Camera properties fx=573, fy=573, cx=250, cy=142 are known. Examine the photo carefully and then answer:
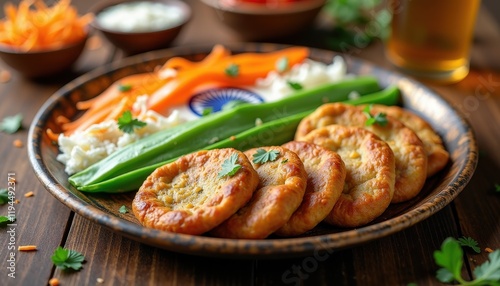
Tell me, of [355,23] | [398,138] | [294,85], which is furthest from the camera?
[355,23]

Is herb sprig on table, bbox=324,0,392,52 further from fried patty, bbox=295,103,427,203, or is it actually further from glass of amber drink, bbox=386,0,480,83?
fried patty, bbox=295,103,427,203

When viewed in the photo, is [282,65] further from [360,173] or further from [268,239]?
[268,239]

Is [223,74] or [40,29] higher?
[40,29]

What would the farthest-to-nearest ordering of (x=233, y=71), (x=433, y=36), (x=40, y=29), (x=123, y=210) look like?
(x=40, y=29), (x=433, y=36), (x=233, y=71), (x=123, y=210)

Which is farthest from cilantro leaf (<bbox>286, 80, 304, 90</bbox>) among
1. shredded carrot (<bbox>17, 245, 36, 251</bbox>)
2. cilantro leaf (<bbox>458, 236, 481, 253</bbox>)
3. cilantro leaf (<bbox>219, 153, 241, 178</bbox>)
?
shredded carrot (<bbox>17, 245, 36, 251</bbox>)

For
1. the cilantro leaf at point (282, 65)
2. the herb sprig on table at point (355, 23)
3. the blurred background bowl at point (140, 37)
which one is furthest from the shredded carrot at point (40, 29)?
the herb sprig on table at point (355, 23)

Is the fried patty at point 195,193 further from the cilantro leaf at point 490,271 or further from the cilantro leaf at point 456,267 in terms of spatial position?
the cilantro leaf at point 490,271

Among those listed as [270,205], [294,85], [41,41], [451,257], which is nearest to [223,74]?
[294,85]

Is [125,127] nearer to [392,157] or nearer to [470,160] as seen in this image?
[392,157]
